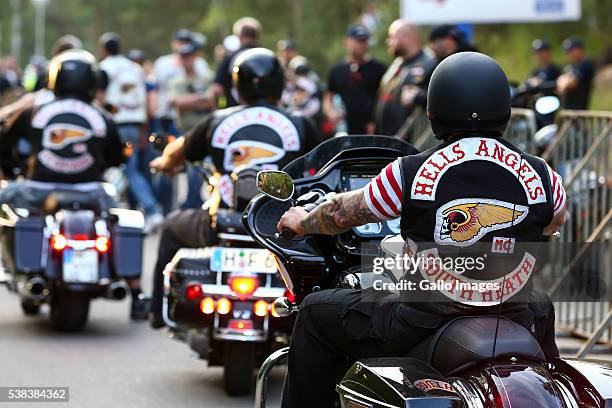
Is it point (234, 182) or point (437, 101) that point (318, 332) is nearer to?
point (437, 101)

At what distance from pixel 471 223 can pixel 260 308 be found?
2879 millimetres

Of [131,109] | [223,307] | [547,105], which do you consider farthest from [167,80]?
[223,307]

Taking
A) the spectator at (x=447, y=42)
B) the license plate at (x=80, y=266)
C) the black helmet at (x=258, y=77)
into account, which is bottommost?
the license plate at (x=80, y=266)

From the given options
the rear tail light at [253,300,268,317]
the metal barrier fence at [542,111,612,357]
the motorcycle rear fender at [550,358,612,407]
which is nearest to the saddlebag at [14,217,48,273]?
the rear tail light at [253,300,268,317]

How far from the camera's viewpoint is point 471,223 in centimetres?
461

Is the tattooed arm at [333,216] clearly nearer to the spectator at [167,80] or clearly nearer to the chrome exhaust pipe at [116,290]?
the chrome exhaust pipe at [116,290]

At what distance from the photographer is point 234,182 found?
741 cm

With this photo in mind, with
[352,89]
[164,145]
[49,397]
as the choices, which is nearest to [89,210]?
[164,145]

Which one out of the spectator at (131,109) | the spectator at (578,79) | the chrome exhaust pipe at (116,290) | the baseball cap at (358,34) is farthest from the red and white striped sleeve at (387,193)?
the spectator at (578,79)

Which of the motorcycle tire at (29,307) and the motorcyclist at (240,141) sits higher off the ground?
the motorcyclist at (240,141)

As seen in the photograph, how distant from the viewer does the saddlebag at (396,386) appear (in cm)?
411

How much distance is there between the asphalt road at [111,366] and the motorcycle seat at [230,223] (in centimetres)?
88

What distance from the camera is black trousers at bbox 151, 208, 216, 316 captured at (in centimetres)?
835

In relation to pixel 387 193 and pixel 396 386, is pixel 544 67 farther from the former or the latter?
pixel 396 386
